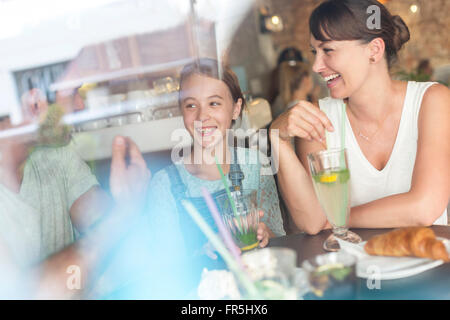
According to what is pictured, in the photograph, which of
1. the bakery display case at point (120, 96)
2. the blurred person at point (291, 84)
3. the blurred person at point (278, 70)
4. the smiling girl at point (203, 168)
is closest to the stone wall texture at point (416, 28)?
the blurred person at point (278, 70)

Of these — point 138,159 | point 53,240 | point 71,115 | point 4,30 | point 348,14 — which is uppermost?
point 4,30

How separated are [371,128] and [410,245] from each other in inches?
26.4

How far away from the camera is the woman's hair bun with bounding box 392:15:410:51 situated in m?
1.13

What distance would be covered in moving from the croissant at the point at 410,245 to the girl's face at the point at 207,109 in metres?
0.74

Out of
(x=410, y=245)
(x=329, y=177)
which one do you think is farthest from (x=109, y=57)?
(x=410, y=245)

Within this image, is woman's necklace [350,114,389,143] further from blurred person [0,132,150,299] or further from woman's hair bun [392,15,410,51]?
blurred person [0,132,150,299]

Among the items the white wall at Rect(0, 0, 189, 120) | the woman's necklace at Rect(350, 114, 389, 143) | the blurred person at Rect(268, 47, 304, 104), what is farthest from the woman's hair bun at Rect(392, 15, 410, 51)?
the blurred person at Rect(268, 47, 304, 104)

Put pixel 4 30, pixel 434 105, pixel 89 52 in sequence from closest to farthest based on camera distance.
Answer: pixel 434 105, pixel 4 30, pixel 89 52

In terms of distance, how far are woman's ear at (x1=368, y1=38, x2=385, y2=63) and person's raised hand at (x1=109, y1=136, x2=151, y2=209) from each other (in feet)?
2.52

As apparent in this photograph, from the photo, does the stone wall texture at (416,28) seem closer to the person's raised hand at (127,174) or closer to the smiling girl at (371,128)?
the smiling girl at (371,128)

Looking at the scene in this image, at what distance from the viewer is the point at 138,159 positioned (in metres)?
0.78

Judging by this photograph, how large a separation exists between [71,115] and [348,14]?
1.17 metres
